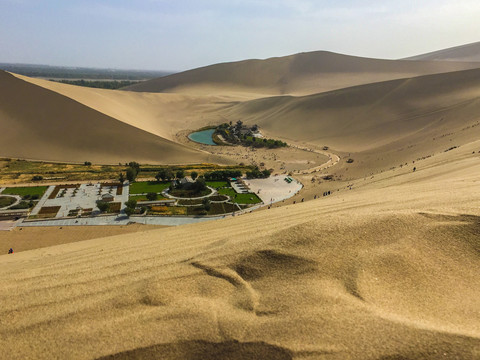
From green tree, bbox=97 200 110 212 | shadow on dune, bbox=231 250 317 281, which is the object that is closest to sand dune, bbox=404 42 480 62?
green tree, bbox=97 200 110 212

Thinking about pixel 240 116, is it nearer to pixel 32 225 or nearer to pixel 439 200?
pixel 32 225

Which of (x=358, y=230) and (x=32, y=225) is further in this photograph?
(x=32, y=225)

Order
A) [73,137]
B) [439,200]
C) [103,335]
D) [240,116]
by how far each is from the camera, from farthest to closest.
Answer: [240,116], [73,137], [439,200], [103,335]

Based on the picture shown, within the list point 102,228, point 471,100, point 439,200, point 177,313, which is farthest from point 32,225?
point 471,100

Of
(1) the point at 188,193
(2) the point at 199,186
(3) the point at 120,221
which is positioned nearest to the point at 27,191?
(3) the point at 120,221

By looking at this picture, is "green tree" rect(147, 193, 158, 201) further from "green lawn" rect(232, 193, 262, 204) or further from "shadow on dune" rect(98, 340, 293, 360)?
"shadow on dune" rect(98, 340, 293, 360)

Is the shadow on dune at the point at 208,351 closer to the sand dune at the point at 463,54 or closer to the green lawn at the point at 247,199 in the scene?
the green lawn at the point at 247,199

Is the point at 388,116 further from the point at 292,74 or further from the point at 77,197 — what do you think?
the point at 292,74
